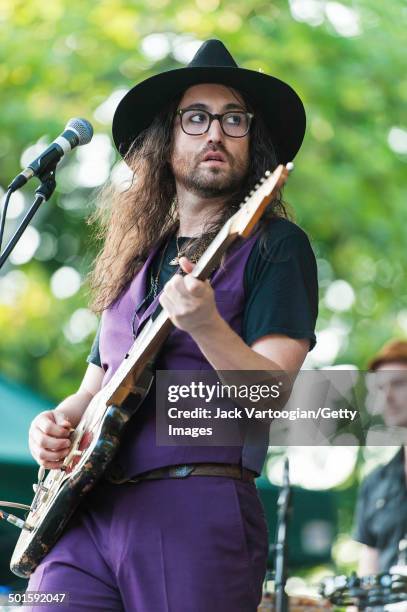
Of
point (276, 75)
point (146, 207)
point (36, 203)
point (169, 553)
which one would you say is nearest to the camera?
point (169, 553)

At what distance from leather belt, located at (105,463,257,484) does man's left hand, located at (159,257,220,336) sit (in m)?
0.35

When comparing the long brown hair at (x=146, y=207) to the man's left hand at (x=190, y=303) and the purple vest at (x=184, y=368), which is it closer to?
the purple vest at (x=184, y=368)

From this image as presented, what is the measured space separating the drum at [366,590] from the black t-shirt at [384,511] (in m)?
0.32

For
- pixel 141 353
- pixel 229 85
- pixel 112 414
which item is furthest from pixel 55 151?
pixel 112 414

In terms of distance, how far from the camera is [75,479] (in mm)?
2473

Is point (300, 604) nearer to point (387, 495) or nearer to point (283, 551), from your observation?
point (283, 551)

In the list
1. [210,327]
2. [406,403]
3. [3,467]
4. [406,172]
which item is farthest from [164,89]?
[406,172]

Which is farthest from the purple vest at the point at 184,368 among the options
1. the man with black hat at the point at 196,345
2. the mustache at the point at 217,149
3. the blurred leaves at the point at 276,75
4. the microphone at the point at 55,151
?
the blurred leaves at the point at 276,75

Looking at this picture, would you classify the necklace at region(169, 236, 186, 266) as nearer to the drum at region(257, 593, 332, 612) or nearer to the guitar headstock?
the guitar headstock

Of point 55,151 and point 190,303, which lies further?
point 55,151

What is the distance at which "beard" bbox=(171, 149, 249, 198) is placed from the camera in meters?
2.79

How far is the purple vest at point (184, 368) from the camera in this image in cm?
244

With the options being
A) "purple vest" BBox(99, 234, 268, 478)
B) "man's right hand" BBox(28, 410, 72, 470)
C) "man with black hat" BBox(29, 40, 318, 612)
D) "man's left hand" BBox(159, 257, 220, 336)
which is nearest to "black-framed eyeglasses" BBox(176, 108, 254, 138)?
"man with black hat" BBox(29, 40, 318, 612)

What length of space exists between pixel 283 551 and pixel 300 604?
287mm
